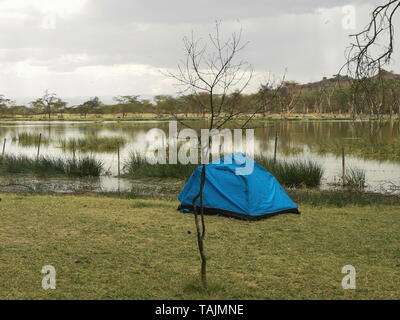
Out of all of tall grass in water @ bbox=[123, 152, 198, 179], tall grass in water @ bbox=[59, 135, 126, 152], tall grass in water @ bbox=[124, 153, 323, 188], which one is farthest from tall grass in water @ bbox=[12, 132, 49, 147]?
tall grass in water @ bbox=[123, 152, 198, 179]

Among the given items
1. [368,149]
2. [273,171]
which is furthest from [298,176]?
[368,149]

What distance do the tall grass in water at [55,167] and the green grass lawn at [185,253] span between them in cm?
737

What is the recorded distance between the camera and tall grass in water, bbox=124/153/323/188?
14.4 metres

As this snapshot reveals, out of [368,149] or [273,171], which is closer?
[273,171]

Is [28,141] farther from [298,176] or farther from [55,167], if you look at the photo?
[298,176]

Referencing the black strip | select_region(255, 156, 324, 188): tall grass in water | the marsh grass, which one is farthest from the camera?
the marsh grass

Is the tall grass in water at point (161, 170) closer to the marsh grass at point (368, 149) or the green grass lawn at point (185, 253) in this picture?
the green grass lawn at point (185, 253)

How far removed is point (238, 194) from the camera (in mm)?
9156

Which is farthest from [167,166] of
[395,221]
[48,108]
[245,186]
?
[48,108]

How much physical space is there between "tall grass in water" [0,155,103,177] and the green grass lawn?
737 centimetres

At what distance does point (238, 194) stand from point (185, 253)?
290 centimetres

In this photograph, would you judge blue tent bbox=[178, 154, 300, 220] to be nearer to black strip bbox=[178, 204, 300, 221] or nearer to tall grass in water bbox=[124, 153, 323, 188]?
black strip bbox=[178, 204, 300, 221]
